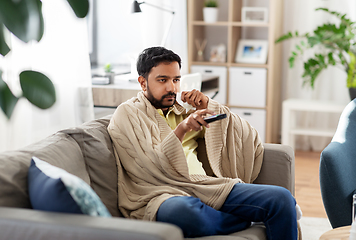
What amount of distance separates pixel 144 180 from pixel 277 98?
313 centimetres

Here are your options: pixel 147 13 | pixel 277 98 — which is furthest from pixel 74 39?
pixel 277 98

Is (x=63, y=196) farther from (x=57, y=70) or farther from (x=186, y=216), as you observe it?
(x=57, y=70)

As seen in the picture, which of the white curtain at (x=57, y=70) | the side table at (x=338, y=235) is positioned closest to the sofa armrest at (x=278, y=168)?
the side table at (x=338, y=235)

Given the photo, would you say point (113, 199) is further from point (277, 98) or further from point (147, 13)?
point (277, 98)

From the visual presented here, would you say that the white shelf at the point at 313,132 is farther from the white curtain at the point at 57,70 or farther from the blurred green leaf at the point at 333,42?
the white curtain at the point at 57,70

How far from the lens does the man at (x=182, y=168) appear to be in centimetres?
165

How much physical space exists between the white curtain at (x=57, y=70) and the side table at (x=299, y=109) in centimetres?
209

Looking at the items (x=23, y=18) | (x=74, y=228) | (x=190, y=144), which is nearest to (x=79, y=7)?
(x=23, y=18)

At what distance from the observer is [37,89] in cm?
65

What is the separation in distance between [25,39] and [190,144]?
1477mm

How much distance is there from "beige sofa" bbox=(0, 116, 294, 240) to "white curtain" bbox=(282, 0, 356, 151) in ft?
8.38

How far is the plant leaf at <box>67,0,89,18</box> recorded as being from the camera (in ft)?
2.36

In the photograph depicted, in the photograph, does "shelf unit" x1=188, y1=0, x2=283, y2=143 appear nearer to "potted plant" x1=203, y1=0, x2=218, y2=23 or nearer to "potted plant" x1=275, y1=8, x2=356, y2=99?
"potted plant" x1=203, y1=0, x2=218, y2=23

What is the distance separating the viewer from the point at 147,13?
3.76m
